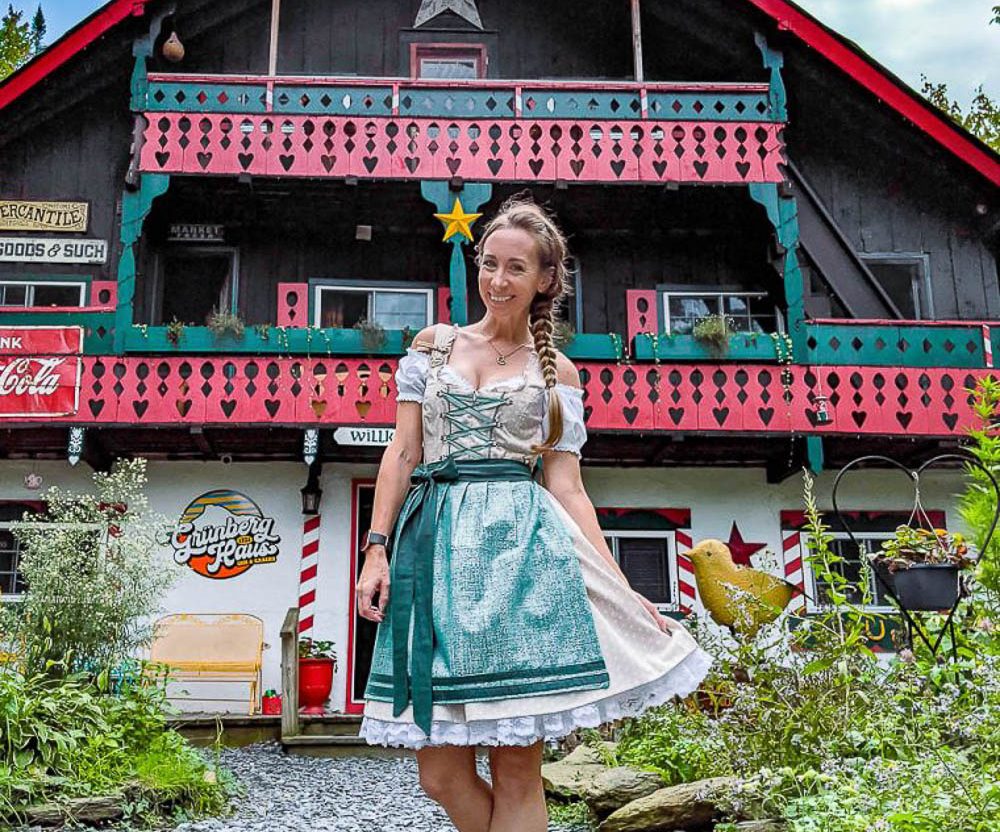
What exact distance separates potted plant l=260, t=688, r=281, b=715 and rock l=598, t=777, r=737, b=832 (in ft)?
23.6

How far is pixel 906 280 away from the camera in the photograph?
46.7 ft

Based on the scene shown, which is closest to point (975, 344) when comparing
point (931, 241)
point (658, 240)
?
point (931, 241)

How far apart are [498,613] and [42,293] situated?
12449 mm

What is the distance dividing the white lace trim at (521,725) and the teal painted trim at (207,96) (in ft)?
37.3

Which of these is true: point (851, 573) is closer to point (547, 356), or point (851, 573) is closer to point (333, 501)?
point (333, 501)

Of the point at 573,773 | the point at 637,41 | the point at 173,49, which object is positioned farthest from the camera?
the point at 637,41

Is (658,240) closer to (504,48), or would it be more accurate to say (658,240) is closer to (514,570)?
(504,48)

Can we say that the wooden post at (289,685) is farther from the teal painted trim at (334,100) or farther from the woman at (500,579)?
the woman at (500,579)

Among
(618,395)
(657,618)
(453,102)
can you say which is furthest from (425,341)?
(453,102)

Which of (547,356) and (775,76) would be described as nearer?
(547,356)

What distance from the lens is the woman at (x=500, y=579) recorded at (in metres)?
2.50

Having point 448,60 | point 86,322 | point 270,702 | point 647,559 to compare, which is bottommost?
point 270,702

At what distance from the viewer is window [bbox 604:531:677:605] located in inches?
491

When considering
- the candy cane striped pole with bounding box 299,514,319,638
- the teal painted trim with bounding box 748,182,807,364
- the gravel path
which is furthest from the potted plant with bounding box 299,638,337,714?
the teal painted trim with bounding box 748,182,807,364
